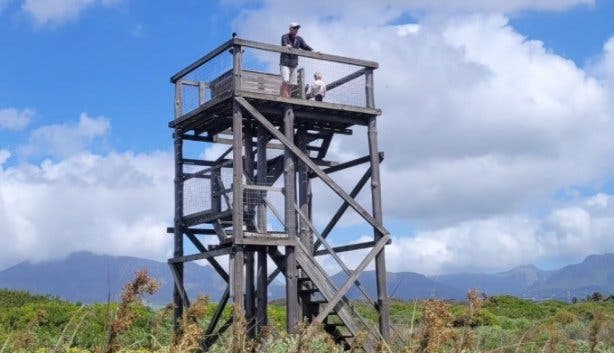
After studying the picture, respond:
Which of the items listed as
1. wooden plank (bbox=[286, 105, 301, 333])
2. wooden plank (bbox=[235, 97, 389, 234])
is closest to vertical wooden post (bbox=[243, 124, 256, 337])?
wooden plank (bbox=[286, 105, 301, 333])

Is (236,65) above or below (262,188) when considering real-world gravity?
above

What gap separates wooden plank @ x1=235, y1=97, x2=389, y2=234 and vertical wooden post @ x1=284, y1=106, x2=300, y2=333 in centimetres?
22

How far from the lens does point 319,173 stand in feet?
58.5

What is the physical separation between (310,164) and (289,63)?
2276 mm

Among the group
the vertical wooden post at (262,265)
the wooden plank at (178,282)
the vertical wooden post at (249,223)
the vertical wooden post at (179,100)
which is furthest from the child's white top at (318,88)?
the wooden plank at (178,282)

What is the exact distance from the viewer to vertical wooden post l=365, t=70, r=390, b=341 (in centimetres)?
1800

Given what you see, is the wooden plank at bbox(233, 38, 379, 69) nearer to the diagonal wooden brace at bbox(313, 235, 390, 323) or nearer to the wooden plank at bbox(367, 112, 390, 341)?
the wooden plank at bbox(367, 112, 390, 341)

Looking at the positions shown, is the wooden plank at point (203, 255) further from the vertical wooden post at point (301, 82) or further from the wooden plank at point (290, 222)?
the vertical wooden post at point (301, 82)

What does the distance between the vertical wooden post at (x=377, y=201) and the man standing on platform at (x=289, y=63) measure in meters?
1.58

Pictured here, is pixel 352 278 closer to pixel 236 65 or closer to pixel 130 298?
pixel 236 65

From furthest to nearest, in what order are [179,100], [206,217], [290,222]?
1. [179,100]
2. [206,217]
3. [290,222]

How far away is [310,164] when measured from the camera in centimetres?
1762

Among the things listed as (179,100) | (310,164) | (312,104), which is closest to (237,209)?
(310,164)

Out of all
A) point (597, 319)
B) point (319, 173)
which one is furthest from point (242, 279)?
point (597, 319)
